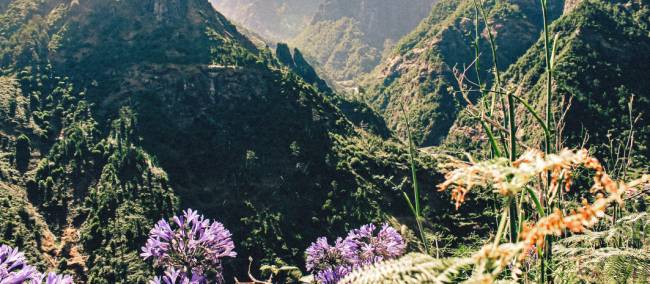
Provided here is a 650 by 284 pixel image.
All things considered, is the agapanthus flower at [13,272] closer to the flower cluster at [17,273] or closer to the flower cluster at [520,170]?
the flower cluster at [17,273]

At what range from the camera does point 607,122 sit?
75.3 metres

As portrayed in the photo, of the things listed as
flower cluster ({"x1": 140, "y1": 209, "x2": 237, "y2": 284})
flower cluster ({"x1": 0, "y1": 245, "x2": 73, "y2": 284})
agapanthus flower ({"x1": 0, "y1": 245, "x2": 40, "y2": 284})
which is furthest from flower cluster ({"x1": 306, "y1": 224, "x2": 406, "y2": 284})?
agapanthus flower ({"x1": 0, "y1": 245, "x2": 40, "y2": 284})

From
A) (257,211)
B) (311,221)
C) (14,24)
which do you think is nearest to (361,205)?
(311,221)

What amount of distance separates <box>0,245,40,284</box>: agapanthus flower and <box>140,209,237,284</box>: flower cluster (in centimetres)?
130

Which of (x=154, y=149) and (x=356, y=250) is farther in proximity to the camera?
(x=154, y=149)

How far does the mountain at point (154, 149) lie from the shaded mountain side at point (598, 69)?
85.1 ft

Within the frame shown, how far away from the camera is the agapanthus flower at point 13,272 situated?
290 cm

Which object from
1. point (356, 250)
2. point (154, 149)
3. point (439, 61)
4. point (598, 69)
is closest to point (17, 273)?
point (356, 250)

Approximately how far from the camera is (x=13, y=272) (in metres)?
3.04

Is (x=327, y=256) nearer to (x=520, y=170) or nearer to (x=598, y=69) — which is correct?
(x=520, y=170)

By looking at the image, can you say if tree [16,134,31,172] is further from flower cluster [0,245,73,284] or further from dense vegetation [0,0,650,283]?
flower cluster [0,245,73,284]

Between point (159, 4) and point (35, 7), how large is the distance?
23645mm

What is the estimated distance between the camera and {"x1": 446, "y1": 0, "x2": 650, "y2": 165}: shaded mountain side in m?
75.3

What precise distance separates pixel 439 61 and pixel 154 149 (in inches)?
4110
